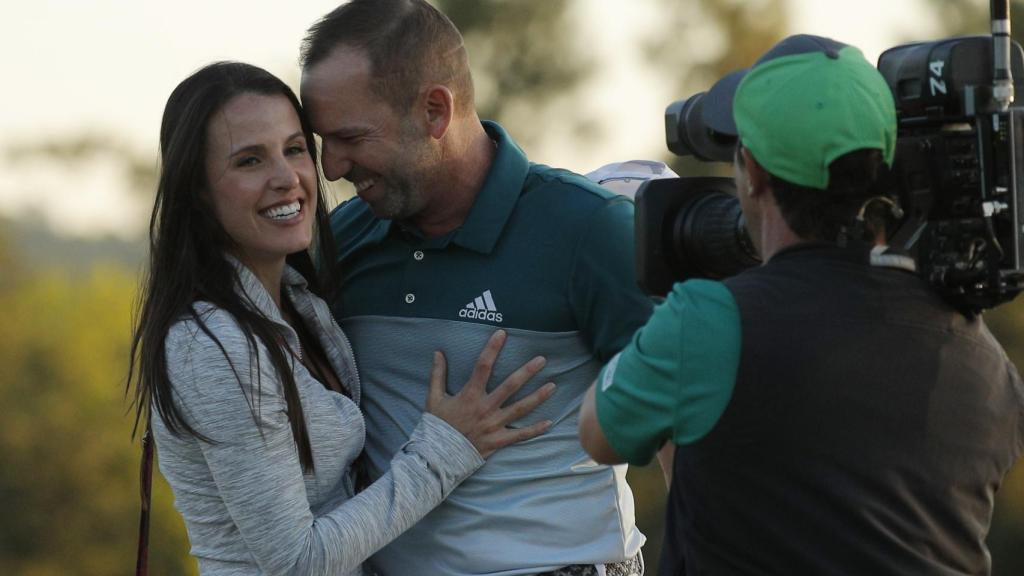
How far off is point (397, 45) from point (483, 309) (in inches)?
21.1

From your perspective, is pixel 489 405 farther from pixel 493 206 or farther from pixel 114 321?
pixel 114 321

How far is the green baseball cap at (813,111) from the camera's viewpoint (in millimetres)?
1812

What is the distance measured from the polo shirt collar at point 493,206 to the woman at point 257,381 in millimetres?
190

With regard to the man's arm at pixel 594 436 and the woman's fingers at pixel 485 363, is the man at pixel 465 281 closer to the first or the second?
the woman's fingers at pixel 485 363

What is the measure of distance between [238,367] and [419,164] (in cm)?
57

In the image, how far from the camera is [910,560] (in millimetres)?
1843

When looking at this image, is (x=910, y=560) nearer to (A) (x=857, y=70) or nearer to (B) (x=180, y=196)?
(A) (x=857, y=70)

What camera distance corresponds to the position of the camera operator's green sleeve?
180 centimetres

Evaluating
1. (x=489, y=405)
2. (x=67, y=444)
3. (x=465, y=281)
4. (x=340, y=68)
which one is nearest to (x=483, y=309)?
(x=465, y=281)

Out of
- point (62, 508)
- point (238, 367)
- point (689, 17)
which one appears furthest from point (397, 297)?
point (689, 17)

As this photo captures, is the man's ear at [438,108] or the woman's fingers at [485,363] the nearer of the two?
the woman's fingers at [485,363]

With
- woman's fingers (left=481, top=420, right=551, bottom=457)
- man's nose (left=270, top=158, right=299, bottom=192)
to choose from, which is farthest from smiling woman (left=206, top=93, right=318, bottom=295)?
woman's fingers (left=481, top=420, right=551, bottom=457)

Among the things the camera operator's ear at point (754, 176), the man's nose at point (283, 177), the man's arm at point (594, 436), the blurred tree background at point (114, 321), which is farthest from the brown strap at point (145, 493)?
the blurred tree background at point (114, 321)

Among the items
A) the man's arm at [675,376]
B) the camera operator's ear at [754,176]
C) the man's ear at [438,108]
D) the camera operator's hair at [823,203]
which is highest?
the man's ear at [438,108]
